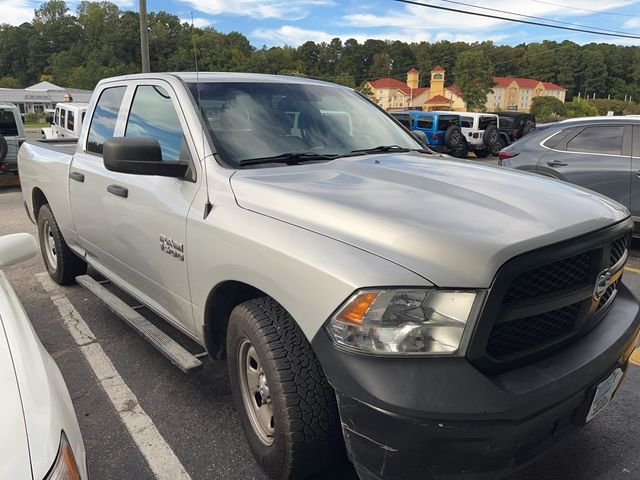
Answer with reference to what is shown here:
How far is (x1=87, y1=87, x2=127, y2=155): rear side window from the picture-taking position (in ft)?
12.3

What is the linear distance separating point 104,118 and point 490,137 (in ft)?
68.7

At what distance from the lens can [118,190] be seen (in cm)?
327

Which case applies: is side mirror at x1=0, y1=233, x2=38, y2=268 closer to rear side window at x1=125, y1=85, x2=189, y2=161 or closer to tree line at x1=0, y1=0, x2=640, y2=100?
rear side window at x1=125, y1=85, x2=189, y2=161

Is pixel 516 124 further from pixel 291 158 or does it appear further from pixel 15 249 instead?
pixel 15 249

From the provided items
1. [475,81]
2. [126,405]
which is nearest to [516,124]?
[126,405]

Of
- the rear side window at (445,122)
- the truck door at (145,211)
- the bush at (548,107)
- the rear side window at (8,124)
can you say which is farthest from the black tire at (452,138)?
the bush at (548,107)

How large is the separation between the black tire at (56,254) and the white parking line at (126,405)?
0.46 meters

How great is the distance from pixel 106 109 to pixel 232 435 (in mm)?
2645

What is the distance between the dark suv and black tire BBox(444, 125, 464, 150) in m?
14.0

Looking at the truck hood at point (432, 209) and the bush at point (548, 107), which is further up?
the bush at point (548, 107)

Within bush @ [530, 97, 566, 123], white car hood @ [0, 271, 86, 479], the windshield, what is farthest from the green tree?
white car hood @ [0, 271, 86, 479]

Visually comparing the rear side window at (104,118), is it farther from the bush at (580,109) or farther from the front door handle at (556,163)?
the bush at (580,109)

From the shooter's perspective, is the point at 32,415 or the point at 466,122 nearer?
the point at 32,415

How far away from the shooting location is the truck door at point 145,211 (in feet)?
8.98
